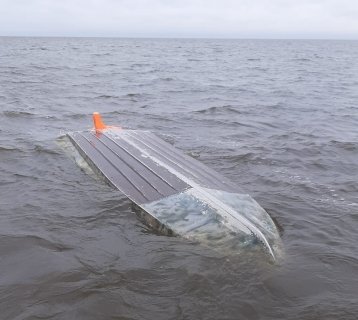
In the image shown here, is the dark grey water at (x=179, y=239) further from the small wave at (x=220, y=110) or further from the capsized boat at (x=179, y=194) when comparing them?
the small wave at (x=220, y=110)

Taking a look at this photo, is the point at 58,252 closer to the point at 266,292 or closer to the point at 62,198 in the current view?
the point at 62,198

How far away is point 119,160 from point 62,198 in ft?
4.91

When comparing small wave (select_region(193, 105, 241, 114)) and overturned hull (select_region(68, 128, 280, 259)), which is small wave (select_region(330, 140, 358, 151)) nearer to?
overturned hull (select_region(68, 128, 280, 259))

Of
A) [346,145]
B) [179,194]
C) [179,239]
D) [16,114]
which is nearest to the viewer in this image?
[179,239]

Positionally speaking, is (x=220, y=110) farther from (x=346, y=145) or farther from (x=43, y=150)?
(x=43, y=150)

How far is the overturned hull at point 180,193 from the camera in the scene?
589cm

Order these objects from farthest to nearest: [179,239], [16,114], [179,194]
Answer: [16,114] → [179,194] → [179,239]

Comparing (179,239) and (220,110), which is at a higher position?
(220,110)

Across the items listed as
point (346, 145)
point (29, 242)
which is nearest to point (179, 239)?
point (29, 242)

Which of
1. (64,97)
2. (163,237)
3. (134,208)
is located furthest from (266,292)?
(64,97)

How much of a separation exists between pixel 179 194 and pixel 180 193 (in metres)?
0.04

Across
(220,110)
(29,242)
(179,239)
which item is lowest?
(29,242)

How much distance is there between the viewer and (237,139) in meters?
12.5

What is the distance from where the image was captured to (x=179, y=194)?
6.84 metres
